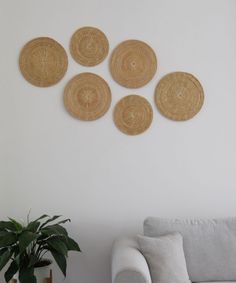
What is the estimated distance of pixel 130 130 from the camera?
271cm

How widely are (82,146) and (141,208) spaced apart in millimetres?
677

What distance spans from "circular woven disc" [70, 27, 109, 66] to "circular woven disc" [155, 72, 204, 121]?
53 centimetres

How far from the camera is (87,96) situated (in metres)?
2.68

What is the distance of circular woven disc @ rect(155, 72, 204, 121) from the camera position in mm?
2732

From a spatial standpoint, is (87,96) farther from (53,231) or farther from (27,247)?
(27,247)

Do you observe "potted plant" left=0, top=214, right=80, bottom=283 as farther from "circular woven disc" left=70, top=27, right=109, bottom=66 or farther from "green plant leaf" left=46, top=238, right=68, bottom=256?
"circular woven disc" left=70, top=27, right=109, bottom=66

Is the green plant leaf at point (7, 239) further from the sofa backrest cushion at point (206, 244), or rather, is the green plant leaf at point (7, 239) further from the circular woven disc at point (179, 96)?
the circular woven disc at point (179, 96)

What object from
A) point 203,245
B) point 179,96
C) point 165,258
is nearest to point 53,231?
point 165,258

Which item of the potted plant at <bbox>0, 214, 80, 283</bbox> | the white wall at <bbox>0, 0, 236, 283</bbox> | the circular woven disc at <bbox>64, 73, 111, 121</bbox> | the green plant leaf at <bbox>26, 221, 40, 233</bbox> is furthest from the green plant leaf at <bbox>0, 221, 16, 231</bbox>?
the circular woven disc at <bbox>64, 73, 111, 121</bbox>

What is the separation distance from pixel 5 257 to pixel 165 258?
0.97 meters

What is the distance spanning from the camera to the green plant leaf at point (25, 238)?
6.51 ft

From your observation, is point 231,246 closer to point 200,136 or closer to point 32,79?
point 200,136

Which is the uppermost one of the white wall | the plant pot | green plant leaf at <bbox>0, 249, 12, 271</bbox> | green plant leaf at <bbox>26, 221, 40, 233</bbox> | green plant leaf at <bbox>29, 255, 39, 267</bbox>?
the white wall

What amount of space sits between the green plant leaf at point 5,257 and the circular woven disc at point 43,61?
1.25m
